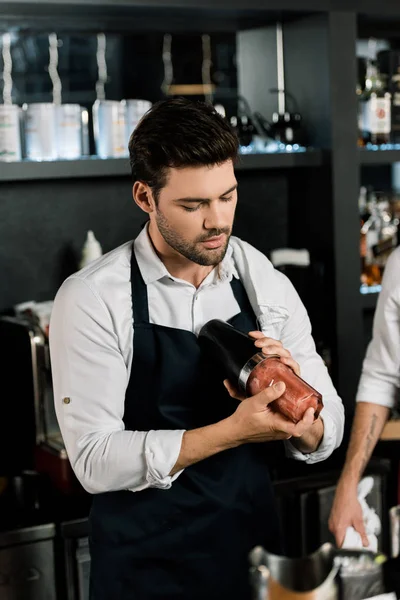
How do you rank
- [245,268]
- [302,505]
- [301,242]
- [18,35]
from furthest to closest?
[301,242], [18,35], [302,505], [245,268]

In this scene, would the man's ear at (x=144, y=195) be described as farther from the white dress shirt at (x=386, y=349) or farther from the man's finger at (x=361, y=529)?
the man's finger at (x=361, y=529)

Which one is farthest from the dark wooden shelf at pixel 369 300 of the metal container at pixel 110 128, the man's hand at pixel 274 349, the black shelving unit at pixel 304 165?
the man's hand at pixel 274 349

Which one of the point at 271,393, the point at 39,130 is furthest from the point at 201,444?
the point at 39,130

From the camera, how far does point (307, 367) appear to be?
1.90 metres

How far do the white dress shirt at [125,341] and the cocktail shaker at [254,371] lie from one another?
126 mm

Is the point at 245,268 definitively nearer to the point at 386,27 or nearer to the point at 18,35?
the point at 18,35

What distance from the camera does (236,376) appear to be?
166 centimetres

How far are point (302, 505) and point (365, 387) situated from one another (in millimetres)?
631

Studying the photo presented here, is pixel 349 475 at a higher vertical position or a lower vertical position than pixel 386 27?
lower

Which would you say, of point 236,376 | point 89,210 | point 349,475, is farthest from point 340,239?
point 236,376

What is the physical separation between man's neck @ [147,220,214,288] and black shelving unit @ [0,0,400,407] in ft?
3.23

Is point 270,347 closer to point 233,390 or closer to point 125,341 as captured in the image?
point 233,390

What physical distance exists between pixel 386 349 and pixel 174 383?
0.64 m

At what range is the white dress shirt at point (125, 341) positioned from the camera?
167 centimetres
